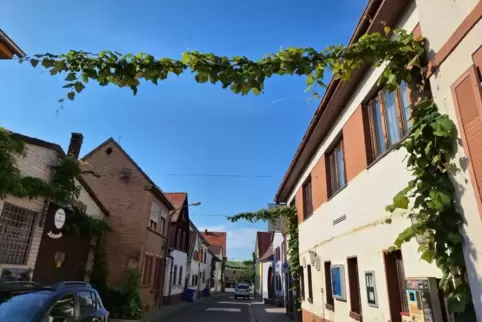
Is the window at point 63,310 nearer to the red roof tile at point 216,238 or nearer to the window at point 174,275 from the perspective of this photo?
the window at point 174,275

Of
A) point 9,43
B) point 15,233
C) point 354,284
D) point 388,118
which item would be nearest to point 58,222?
point 15,233

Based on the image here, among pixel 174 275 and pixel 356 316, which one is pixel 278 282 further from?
pixel 356 316

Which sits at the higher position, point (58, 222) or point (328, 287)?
point (58, 222)

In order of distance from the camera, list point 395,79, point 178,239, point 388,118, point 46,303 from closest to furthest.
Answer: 1. point 395,79
2. point 46,303
3. point 388,118
4. point 178,239

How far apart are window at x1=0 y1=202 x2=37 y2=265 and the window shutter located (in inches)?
439

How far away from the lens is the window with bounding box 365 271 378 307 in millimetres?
6490

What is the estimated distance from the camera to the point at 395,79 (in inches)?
194

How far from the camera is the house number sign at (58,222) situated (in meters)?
12.4

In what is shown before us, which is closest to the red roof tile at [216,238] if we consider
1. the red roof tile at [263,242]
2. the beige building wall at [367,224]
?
the red roof tile at [263,242]

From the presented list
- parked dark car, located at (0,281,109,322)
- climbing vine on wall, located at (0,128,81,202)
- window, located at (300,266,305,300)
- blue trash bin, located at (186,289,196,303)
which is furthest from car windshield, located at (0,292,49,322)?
blue trash bin, located at (186,289,196,303)

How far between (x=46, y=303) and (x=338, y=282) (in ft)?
20.6

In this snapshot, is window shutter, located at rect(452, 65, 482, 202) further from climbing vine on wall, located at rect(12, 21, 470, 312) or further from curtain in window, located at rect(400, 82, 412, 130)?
curtain in window, located at rect(400, 82, 412, 130)

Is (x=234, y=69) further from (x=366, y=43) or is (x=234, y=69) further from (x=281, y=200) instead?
(x=281, y=200)

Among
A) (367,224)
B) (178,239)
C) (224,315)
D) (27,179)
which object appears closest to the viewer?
(367,224)
